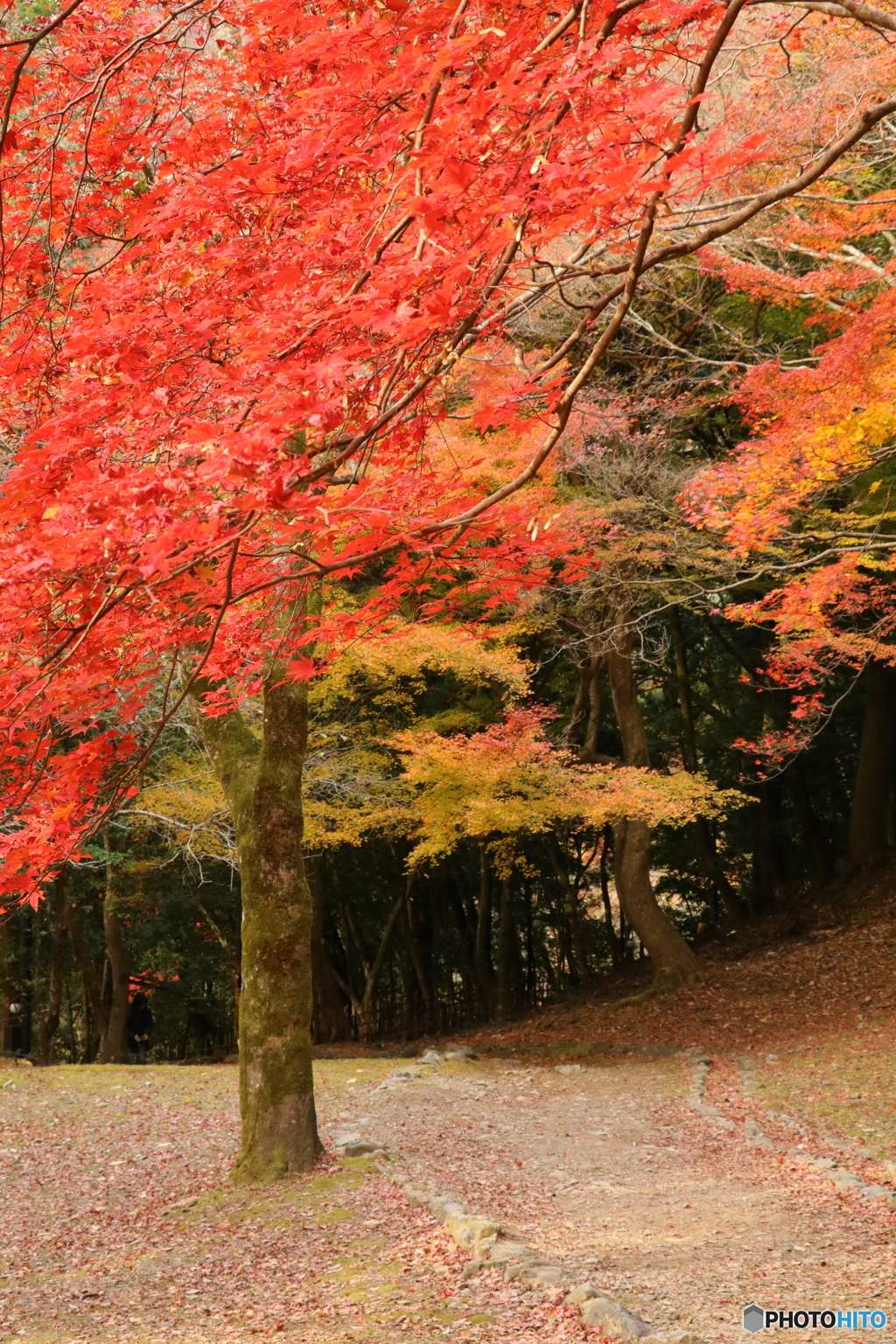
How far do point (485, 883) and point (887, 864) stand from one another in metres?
5.87

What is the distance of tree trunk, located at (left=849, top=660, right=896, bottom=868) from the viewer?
48.4 feet

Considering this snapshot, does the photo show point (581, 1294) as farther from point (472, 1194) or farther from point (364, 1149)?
point (364, 1149)

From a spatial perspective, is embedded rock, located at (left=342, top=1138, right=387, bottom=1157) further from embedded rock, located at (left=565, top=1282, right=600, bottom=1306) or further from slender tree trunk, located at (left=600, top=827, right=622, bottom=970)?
slender tree trunk, located at (left=600, top=827, right=622, bottom=970)

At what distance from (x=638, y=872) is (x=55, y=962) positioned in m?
8.55

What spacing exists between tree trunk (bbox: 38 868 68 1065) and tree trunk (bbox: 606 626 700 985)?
299 inches

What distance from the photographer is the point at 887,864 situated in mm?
15016

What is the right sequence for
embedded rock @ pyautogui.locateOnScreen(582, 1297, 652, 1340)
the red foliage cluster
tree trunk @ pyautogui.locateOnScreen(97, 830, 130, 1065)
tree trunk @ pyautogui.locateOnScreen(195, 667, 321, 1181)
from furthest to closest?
tree trunk @ pyautogui.locateOnScreen(97, 830, 130, 1065)
tree trunk @ pyautogui.locateOnScreen(195, 667, 321, 1181)
embedded rock @ pyautogui.locateOnScreen(582, 1297, 652, 1340)
the red foliage cluster

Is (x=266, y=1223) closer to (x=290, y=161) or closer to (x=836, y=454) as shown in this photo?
(x=290, y=161)

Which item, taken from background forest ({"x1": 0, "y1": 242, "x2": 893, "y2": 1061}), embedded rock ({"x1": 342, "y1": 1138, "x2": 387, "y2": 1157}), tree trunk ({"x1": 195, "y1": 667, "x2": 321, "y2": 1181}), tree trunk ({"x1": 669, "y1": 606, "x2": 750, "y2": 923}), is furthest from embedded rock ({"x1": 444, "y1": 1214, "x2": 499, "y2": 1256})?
tree trunk ({"x1": 669, "y1": 606, "x2": 750, "y2": 923})

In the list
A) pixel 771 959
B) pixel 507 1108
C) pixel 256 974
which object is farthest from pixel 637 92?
pixel 771 959

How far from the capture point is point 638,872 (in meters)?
13.2

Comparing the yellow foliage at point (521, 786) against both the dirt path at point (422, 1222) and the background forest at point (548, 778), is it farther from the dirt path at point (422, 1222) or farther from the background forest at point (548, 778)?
the dirt path at point (422, 1222)

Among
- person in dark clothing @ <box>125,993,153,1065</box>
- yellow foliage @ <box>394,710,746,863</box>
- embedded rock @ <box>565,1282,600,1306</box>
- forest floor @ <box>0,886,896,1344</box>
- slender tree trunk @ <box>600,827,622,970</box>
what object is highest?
yellow foliage @ <box>394,710,746,863</box>

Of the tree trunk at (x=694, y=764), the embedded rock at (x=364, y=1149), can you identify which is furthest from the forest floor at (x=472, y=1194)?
the tree trunk at (x=694, y=764)
